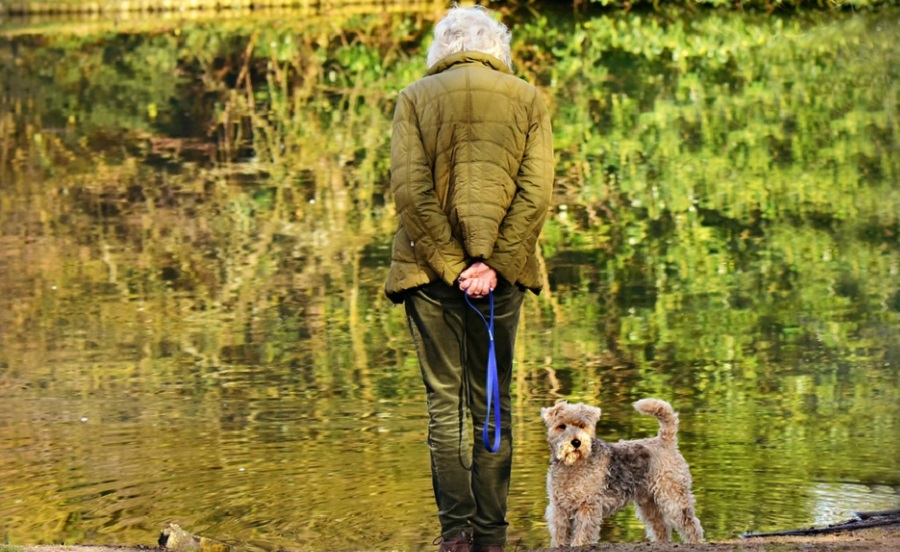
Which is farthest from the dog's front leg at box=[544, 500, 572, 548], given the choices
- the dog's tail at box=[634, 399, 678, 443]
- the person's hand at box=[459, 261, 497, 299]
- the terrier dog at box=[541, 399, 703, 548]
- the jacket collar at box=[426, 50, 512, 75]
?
the jacket collar at box=[426, 50, 512, 75]

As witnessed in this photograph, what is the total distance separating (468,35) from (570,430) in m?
1.56

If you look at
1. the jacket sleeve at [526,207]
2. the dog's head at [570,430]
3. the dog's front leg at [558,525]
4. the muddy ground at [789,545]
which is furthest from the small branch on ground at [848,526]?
the jacket sleeve at [526,207]

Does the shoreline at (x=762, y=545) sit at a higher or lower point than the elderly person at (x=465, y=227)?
lower

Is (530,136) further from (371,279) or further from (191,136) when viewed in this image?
(191,136)

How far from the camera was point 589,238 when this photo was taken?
1418cm

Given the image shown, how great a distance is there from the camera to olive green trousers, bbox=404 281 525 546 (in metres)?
6.04

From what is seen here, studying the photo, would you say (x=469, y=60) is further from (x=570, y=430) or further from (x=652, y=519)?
(x=652, y=519)

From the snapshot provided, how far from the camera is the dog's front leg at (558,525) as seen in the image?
6457mm

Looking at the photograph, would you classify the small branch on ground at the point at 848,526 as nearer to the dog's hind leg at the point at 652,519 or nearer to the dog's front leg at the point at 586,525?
the dog's hind leg at the point at 652,519

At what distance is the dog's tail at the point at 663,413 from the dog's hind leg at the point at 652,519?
309 millimetres

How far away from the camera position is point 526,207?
5.94 meters

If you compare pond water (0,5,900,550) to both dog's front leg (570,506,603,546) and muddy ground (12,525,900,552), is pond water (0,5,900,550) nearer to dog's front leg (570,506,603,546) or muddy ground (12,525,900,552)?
dog's front leg (570,506,603,546)

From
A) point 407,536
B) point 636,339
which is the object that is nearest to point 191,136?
point 636,339

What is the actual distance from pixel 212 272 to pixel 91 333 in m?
2.05
